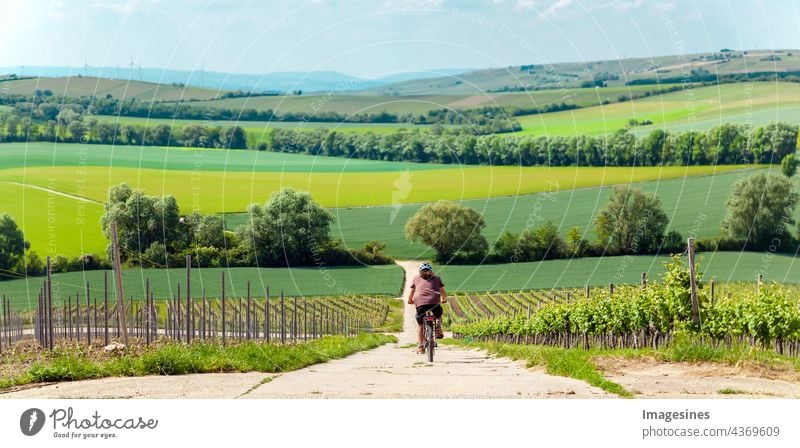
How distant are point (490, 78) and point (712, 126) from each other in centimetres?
1922

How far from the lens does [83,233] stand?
35.8 metres

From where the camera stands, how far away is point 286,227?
24.7 meters

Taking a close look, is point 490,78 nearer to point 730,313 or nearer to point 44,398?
point 730,313

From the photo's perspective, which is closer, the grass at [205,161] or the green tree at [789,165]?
the grass at [205,161]

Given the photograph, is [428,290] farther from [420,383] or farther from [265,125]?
[265,125]

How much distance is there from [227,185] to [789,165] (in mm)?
33839

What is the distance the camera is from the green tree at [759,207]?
161ft

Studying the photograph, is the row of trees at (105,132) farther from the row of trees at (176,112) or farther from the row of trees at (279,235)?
the row of trees at (279,235)

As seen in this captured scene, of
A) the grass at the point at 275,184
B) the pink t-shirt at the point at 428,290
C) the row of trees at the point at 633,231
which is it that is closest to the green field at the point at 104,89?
the grass at the point at 275,184

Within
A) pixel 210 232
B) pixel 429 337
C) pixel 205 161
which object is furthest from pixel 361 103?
pixel 429 337

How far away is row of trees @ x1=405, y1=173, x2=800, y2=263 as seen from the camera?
3095cm

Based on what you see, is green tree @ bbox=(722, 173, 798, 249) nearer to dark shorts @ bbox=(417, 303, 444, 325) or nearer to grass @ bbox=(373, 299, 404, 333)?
grass @ bbox=(373, 299, 404, 333)

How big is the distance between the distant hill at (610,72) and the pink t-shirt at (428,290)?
1207cm

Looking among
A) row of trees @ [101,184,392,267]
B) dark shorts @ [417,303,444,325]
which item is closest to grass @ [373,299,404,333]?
row of trees @ [101,184,392,267]
